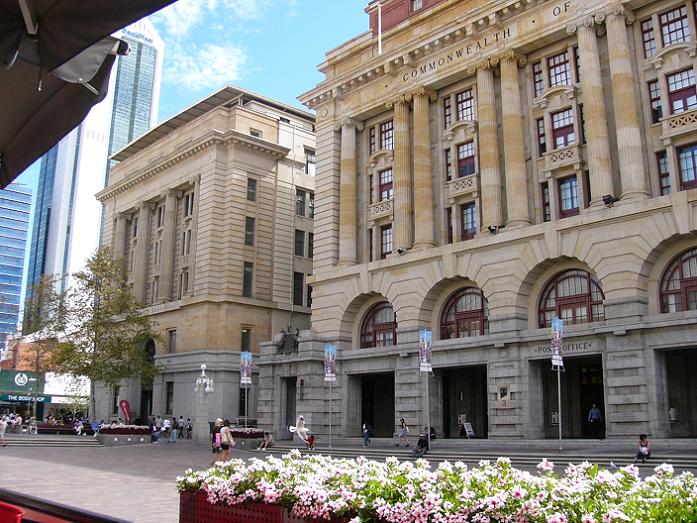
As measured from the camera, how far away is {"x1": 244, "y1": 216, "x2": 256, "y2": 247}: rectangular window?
6063cm

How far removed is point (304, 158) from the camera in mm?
66375

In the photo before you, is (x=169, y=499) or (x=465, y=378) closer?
(x=169, y=499)

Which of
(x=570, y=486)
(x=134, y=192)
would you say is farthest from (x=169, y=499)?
(x=134, y=192)

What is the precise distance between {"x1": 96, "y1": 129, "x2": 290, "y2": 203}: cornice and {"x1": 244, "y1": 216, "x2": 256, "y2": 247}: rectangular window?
6.14 metres

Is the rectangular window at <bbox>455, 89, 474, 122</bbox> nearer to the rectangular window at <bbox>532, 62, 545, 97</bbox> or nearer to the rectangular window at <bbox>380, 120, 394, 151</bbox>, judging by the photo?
the rectangular window at <bbox>532, 62, 545, 97</bbox>

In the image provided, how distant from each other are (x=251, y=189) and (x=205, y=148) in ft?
17.2

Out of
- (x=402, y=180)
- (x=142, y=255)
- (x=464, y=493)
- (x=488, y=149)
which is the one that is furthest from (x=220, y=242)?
(x=464, y=493)

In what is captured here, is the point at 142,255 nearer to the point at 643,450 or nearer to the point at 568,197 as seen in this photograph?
the point at 568,197

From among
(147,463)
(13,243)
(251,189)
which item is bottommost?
(147,463)

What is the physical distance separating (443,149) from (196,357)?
86.8ft

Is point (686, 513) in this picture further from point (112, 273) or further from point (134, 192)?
point (134, 192)

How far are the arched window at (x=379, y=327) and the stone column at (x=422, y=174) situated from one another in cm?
509

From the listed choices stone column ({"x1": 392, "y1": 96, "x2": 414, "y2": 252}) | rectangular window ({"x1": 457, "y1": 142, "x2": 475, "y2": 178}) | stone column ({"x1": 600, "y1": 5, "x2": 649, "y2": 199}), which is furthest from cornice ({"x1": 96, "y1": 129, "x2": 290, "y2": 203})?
stone column ({"x1": 600, "y1": 5, "x2": 649, "y2": 199})

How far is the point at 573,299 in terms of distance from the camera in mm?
36562
